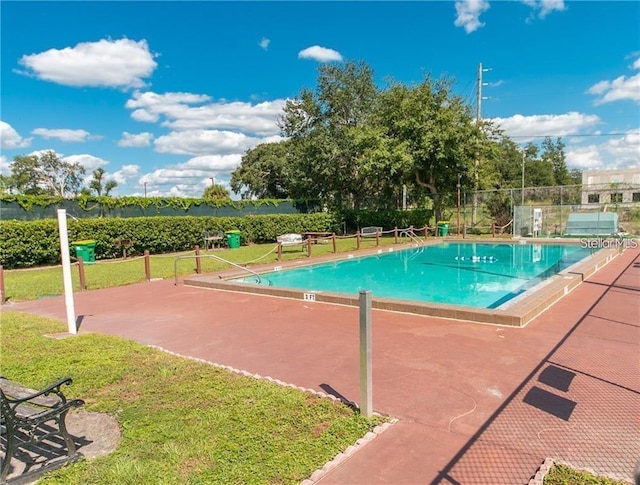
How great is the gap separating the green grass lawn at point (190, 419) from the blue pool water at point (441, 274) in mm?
4958

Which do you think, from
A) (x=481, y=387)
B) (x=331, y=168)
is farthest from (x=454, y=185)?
(x=481, y=387)

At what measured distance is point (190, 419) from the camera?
335 centimetres

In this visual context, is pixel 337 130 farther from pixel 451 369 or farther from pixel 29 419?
pixel 29 419

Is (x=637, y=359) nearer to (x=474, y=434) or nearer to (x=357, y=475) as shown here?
(x=474, y=434)

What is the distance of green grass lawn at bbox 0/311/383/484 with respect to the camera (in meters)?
2.66

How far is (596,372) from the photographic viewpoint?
414cm

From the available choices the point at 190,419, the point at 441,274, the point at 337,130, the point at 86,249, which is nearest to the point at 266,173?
the point at 337,130

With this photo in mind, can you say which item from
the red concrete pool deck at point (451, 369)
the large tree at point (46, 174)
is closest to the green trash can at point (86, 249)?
the red concrete pool deck at point (451, 369)

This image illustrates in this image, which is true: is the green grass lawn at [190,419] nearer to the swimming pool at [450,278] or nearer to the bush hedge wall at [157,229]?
the swimming pool at [450,278]

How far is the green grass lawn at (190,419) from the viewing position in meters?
2.66

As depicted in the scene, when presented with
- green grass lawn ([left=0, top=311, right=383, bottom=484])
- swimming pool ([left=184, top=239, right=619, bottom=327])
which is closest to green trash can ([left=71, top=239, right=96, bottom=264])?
swimming pool ([left=184, top=239, right=619, bottom=327])

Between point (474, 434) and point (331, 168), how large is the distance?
80.8 feet

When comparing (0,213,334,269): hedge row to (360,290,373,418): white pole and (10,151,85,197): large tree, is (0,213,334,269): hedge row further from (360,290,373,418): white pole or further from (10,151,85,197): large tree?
(10,151,85,197): large tree

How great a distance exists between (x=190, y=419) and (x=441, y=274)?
35.1 feet
